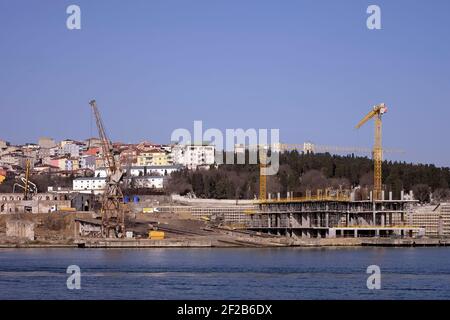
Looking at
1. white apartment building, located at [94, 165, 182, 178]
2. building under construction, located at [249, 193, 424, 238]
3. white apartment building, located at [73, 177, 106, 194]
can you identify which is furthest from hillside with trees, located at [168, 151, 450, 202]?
building under construction, located at [249, 193, 424, 238]

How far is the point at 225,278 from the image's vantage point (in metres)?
43.9

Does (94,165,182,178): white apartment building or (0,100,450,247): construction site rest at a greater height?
(94,165,182,178): white apartment building

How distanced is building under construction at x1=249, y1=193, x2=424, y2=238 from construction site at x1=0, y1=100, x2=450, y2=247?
0.10 metres

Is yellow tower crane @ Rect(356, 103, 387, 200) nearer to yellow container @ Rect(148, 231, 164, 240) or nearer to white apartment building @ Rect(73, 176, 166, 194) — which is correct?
yellow container @ Rect(148, 231, 164, 240)

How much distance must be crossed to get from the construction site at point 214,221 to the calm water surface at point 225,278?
1063 inches

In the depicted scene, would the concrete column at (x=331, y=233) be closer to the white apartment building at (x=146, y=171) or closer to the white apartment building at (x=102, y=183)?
the white apartment building at (x=102, y=183)

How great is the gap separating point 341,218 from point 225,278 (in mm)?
52501

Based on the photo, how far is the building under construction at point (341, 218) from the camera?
9444 centimetres

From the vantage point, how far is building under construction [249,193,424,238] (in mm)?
94438

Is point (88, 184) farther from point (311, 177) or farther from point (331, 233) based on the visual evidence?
point (331, 233)

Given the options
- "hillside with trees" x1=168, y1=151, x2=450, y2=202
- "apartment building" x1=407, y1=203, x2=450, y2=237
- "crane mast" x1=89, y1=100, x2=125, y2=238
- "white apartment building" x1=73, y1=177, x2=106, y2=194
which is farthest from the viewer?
"white apartment building" x1=73, y1=177, x2=106, y2=194

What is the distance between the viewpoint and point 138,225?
9850cm

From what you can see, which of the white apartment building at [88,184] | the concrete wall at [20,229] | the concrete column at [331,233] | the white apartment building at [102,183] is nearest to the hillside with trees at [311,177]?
the white apartment building at [102,183]
